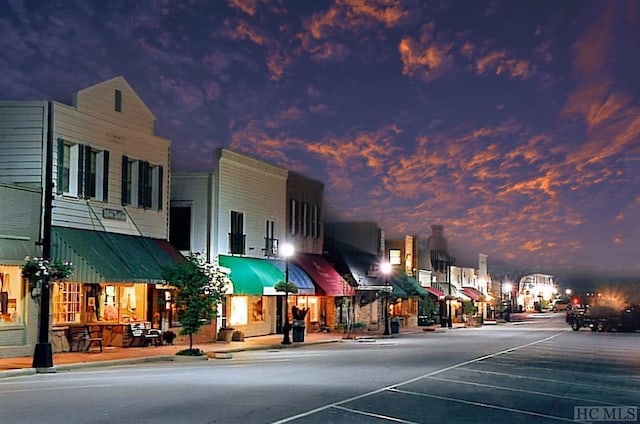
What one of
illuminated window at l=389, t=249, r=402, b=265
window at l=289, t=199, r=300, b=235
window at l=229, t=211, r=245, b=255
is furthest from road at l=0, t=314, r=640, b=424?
illuminated window at l=389, t=249, r=402, b=265

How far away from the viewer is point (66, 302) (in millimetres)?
30969

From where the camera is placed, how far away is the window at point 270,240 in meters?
44.5

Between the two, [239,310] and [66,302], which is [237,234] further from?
[66,302]

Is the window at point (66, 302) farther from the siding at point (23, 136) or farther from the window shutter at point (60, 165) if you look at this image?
the siding at point (23, 136)

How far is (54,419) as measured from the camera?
13617 mm

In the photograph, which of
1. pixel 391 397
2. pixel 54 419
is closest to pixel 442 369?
pixel 391 397

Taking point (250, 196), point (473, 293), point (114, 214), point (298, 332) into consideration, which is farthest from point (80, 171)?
point (473, 293)

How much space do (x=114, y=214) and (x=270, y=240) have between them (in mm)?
12902

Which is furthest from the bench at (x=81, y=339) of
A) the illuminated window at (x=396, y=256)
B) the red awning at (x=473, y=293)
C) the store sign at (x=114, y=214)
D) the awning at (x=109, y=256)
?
the red awning at (x=473, y=293)

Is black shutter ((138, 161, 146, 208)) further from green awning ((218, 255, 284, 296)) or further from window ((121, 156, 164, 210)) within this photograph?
green awning ((218, 255, 284, 296))

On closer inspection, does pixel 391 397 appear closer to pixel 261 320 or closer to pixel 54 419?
pixel 54 419

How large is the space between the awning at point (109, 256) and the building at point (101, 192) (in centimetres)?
4

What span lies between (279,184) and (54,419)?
3338 centimetres

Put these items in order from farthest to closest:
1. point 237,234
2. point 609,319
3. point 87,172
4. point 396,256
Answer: point 396,256 → point 609,319 → point 237,234 → point 87,172
